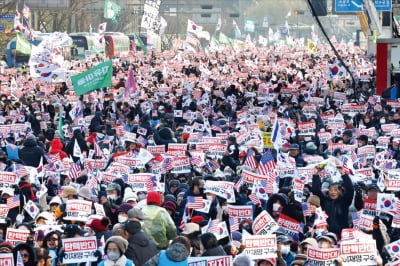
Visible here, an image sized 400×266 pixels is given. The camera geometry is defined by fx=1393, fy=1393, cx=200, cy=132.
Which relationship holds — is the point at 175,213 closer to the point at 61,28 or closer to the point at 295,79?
the point at 295,79

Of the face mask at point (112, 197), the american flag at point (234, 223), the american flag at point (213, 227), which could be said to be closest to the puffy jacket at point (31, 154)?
the face mask at point (112, 197)

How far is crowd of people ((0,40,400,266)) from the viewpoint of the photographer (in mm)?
12242

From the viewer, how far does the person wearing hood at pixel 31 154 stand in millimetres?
20203

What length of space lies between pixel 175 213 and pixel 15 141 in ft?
31.4

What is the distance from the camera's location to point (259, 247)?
11.6 m

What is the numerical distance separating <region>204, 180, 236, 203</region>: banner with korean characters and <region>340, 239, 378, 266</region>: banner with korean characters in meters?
3.79

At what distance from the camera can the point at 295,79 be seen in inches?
1747

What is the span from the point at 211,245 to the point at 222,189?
3249 mm

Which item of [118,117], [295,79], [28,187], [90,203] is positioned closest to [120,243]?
[90,203]

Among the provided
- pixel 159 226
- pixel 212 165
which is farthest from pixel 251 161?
pixel 159 226

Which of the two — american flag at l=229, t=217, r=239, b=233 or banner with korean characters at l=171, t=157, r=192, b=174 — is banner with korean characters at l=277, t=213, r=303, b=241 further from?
banner with korean characters at l=171, t=157, r=192, b=174

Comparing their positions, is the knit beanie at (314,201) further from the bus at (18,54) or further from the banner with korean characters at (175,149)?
the bus at (18,54)

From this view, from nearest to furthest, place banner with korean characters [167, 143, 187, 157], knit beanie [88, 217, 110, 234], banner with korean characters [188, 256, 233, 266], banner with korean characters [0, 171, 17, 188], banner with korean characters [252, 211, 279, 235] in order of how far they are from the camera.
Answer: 1. banner with korean characters [188, 256, 233, 266]
2. banner with korean characters [252, 211, 279, 235]
3. knit beanie [88, 217, 110, 234]
4. banner with korean characters [0, 171, 17, 188]
5. banner with korean characters [167, 143, 187, 157]

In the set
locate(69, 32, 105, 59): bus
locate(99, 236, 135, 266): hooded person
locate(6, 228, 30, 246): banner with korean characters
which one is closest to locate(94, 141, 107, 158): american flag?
locate(6, 228, 30, 246): banner with korean characters
